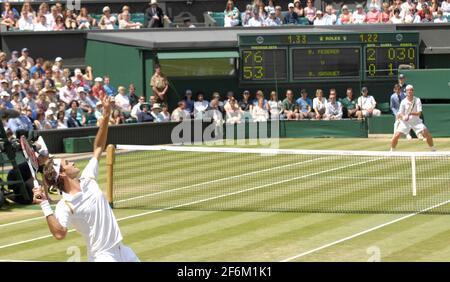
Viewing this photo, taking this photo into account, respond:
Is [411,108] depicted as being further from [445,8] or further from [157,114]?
[445,8]

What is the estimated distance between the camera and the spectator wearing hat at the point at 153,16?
34.5 meters

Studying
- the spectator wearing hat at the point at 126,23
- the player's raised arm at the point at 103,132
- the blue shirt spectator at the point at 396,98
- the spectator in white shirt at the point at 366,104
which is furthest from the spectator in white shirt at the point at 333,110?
the player's raised arm at the point at 103,132

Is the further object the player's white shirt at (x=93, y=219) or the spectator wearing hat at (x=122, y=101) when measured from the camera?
the spectator wearing hat at (x=122, y=101)

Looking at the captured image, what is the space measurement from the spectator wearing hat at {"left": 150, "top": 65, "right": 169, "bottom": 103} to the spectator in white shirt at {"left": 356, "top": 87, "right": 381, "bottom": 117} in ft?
20.7

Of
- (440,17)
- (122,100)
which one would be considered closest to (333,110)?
(440,17)

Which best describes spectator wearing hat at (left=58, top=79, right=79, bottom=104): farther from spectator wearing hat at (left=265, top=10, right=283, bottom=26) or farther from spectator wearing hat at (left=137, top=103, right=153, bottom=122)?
spectator wearing hat at (left=265, top=10, right=283, bottom=26)

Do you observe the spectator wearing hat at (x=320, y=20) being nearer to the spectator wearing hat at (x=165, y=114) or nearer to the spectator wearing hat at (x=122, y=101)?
the spectator wearing hat at (x=165, y=114)

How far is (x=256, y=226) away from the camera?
52.6ft

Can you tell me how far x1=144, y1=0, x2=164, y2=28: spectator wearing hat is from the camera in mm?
34500

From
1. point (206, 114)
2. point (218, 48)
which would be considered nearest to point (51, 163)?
point (206, 114)

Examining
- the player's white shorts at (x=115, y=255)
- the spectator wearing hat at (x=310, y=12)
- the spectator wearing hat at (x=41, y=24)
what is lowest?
the player's white shorts at (x=115, y=255)

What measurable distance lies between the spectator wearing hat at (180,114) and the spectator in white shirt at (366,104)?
5.73m

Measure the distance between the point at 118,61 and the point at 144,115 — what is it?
4.16 m
